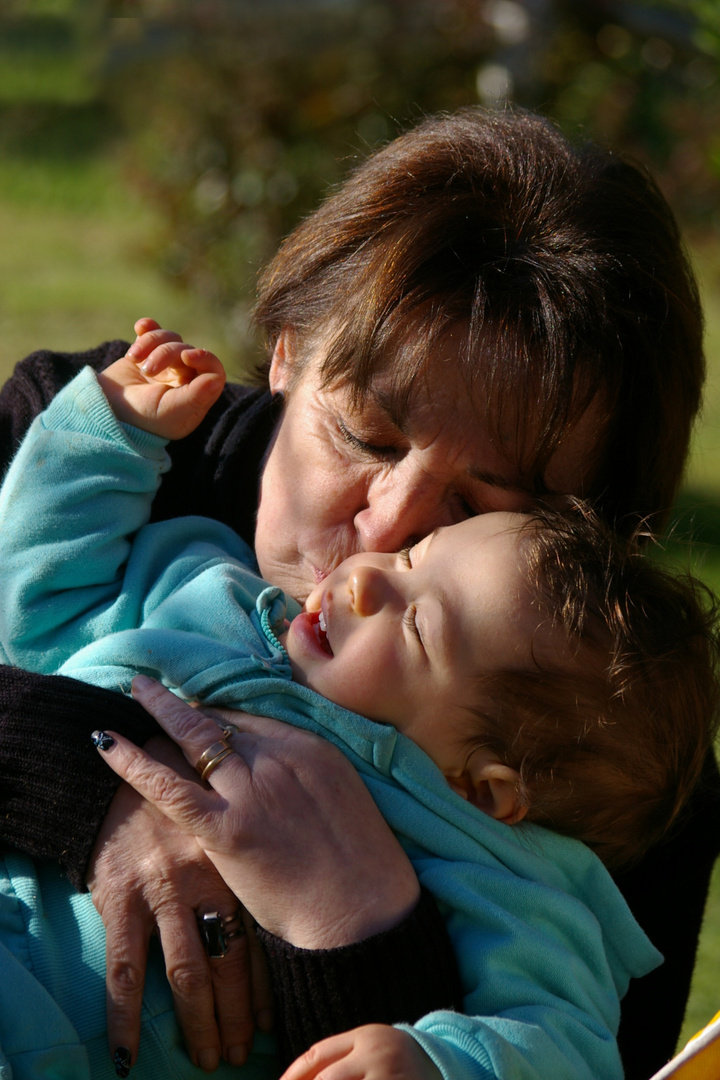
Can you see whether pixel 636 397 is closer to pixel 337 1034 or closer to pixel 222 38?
pixel 337 1034

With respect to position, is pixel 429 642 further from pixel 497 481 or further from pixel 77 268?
pixel 77 268

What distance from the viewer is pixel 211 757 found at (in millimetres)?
1715

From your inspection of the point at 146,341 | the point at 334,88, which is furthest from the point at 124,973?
the point at 334,88

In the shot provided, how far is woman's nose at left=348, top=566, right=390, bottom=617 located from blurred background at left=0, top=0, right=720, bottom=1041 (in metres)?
2.26

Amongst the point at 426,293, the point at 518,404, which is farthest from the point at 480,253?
the point at 518,404

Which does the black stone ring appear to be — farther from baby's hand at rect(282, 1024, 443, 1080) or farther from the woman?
baby's hand at rect(282, 1024, 443, 1080)

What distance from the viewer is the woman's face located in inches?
79.8

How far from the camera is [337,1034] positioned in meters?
1.57

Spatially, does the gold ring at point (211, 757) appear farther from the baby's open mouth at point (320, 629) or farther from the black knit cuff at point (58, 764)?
the baby's open mouth at point (320, 629)

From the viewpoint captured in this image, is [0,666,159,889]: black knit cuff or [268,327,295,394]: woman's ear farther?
[268,327,295,394]: woman's ear

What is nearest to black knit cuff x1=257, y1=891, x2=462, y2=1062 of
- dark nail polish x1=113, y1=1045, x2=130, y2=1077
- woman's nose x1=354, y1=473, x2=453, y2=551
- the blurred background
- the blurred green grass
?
dark nail polish x1=113, y1=1045, x2=130, y2=1077

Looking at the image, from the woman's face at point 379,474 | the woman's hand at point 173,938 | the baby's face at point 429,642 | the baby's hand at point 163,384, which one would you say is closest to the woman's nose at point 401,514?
the woman's face at point 379,474

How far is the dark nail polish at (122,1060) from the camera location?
1.60 meters

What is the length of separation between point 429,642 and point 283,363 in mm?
820
